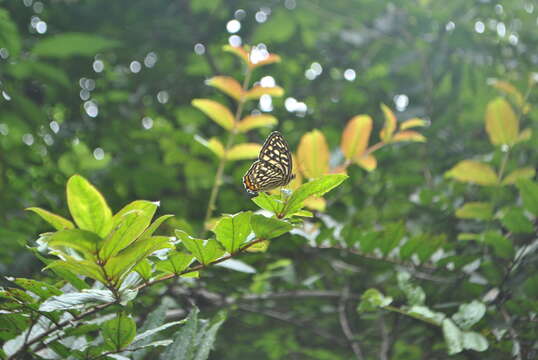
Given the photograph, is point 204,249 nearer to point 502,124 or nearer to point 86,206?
point 86,206

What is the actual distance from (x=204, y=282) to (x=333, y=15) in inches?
52.2

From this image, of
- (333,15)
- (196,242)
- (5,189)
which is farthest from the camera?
(333,15)

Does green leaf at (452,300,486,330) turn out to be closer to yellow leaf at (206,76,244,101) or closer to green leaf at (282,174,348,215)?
green leaf at (282,174,348,215)

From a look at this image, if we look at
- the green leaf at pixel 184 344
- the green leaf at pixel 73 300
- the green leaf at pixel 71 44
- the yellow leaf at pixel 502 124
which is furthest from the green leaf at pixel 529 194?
the green leaf at pixel 71 44

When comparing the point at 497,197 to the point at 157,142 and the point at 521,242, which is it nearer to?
the point at 521,242

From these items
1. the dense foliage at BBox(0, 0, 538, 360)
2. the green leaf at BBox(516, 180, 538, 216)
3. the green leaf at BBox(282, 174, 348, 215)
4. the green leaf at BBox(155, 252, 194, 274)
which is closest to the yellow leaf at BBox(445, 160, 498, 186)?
the dense foliage at BBox(0, 0, 538, 360)

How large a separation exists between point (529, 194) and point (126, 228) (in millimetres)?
892

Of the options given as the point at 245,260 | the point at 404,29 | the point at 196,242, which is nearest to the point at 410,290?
the point at 245,260

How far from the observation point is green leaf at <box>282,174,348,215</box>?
25.0 inches

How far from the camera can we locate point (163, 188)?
1749 millimetres

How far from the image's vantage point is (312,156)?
1.19 m

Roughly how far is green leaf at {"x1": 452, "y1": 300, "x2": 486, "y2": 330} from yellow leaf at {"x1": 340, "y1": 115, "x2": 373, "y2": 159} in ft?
1.53

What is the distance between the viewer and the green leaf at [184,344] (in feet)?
2.49

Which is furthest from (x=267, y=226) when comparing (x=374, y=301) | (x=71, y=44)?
(x=71, y=44)
